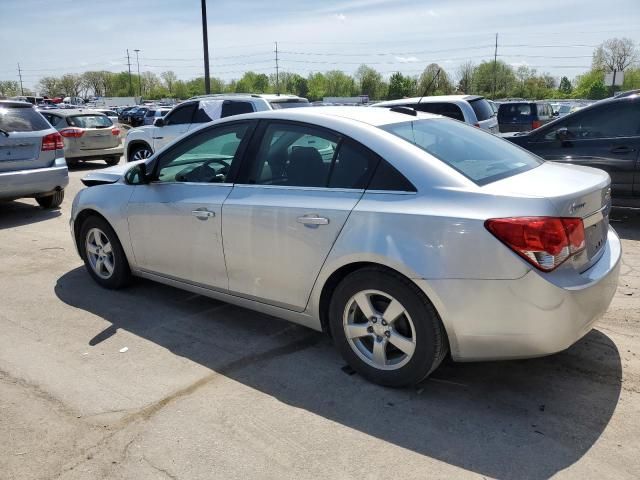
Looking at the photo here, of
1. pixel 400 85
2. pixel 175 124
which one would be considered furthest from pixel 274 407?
pixel 400 85

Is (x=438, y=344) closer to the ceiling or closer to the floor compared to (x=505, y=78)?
closer to the floor

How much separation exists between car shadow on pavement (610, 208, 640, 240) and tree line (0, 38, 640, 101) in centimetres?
4699

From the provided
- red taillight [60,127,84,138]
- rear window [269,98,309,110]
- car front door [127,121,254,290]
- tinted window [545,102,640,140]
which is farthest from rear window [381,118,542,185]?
red taillight [60,127,84,138]

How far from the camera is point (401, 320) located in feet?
10.6

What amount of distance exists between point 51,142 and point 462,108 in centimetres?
724

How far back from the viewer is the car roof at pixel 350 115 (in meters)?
3.66

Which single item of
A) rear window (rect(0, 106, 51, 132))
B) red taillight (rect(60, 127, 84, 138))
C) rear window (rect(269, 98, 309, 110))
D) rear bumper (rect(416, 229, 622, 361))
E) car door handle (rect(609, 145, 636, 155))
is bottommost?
rear bumper (rect(416, 229, 622, 361))

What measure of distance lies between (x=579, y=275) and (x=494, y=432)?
3.08 feet

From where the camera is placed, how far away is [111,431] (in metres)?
2.98

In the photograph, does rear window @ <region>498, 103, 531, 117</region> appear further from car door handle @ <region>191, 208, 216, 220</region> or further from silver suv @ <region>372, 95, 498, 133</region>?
car door handle @ <region>191, 208, 216, 220</region>

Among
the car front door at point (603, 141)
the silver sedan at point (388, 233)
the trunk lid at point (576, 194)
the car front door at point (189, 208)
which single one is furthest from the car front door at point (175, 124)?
the trunk lid at point (576, 194)

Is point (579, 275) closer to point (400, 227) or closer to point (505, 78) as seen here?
point (400, 227)

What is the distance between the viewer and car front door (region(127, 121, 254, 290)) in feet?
13.3

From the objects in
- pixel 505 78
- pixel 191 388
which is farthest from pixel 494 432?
pixel 505 78
